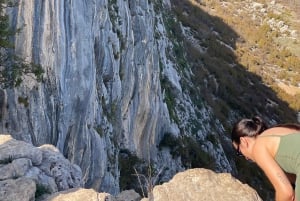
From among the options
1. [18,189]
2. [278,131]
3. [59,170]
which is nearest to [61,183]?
[59,170]

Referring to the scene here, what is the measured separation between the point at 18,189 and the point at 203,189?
103 inches

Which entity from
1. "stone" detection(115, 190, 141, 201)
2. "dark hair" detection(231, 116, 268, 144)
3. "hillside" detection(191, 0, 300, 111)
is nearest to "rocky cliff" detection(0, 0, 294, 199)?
"stone" detection(115, 190, 141, 201)

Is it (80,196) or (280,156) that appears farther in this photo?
(80,196)

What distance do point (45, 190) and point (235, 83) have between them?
3541cm

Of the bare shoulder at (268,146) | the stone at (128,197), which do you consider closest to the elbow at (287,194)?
the bare shoulder at (268,146)

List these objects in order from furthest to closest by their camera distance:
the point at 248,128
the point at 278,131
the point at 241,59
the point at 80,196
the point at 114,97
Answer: the point at 241,59 < the point at 114,97 < the point at 80,196 < the point at 248,128 < the point at 278,131

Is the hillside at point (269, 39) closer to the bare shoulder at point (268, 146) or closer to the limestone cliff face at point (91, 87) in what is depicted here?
the limestone cliff face at point (91, 87)

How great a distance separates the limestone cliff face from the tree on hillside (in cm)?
30

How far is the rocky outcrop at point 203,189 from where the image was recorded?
17.8 ft

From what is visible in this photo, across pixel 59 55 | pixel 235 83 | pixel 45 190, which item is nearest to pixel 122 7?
pixel 59 55

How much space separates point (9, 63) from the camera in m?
11.1

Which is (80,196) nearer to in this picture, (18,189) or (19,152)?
(18,189)

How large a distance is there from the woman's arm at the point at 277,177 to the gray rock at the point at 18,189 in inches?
135

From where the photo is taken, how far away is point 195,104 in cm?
3077
